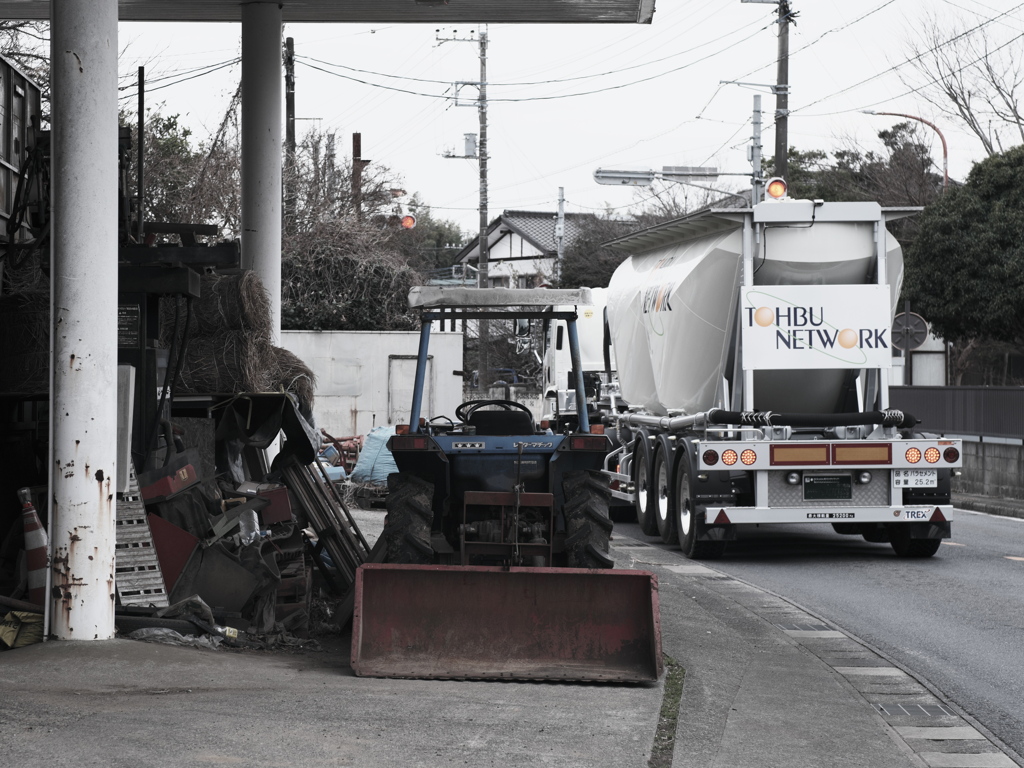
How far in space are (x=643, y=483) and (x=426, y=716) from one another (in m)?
10.3

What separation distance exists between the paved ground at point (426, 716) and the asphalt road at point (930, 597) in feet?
1.25

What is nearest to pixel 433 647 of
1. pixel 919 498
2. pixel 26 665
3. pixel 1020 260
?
pixel 26 665

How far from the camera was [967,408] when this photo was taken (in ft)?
82.6

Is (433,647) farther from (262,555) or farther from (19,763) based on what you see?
(19,763)

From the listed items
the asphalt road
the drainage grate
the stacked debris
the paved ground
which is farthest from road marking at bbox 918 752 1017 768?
the stacked debris

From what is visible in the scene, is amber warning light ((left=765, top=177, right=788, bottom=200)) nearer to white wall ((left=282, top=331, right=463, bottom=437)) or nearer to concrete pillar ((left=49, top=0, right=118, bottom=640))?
white wall ((left=282, top=331, right=463, bottom=437))

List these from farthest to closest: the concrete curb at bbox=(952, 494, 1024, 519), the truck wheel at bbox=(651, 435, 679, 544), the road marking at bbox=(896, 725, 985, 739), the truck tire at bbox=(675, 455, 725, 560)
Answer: the concrete curb at bbox=(952, 494, 1024, 519) < the truck wheel at bbox=(651, 435, 679, 544) < the truck tire at bbox=(675, 455, 725, 560) < the road marking at bbox=(896, 725, 985, 739)

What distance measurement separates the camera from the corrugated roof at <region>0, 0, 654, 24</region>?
13703 mm

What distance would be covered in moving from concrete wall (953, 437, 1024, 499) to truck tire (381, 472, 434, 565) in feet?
53.4

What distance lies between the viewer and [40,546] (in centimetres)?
802

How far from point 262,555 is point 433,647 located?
1.89 metres

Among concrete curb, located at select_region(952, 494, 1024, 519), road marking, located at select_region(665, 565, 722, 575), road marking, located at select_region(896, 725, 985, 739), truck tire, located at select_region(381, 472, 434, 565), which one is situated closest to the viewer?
road marking, located at select_region(896, 725, 985, 739)

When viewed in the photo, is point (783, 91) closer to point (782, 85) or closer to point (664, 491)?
point (782, 85)

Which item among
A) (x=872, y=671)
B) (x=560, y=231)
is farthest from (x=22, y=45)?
(x=560, y=231)
